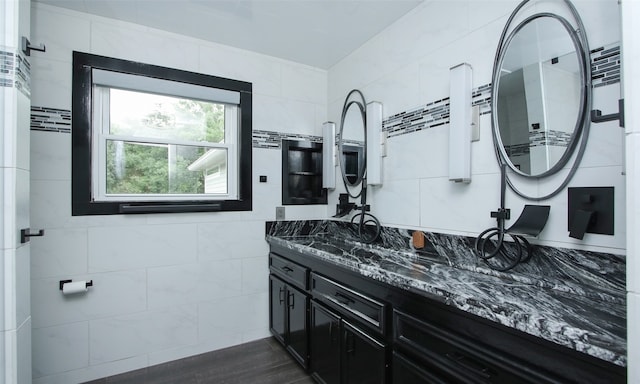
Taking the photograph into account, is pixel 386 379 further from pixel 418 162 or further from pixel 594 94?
pixel 594 94

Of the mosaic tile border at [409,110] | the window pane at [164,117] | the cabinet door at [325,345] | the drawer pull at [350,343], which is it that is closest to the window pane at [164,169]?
the window pane at [164,117]

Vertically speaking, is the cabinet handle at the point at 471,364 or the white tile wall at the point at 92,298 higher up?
the cabinet handle at the point at 471,364

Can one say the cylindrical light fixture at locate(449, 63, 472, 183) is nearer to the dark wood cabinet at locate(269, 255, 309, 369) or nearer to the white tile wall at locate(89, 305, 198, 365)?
the dark wood cabinet at locate(269, 255, 309, 369)

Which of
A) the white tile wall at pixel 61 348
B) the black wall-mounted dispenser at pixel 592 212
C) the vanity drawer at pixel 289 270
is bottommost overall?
the white tile wall at pixel 61 348

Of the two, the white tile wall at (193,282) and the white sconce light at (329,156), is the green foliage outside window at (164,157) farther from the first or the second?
the white sconce light at (329,156)

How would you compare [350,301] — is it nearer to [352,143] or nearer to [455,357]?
[455,357]

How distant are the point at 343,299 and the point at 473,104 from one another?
50.6 inches

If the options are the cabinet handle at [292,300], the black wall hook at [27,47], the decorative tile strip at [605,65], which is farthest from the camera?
the cabinet handle at [292,300]

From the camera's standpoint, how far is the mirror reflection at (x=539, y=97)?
128cm

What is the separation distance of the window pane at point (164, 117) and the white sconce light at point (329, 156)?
0.94m

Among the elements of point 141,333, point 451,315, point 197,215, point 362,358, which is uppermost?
point 197,215

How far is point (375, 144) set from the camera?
2.29m

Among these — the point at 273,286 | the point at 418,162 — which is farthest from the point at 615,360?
the point at 273,286

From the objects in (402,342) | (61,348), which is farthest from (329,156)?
(61,348)
